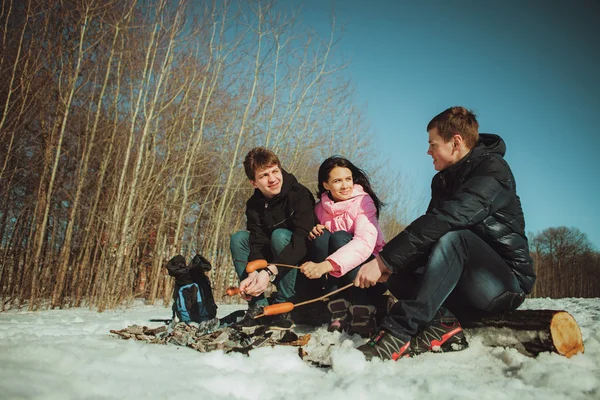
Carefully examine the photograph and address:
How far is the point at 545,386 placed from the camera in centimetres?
120

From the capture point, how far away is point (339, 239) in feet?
7.41

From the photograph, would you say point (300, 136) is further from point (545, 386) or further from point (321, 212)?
point (545, 386)

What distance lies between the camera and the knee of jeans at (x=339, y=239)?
7.39ft

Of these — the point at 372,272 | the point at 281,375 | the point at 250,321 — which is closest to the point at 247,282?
the point at 250,321

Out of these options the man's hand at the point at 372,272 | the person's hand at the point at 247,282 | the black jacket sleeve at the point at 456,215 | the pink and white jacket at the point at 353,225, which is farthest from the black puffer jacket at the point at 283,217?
the black jacket sleeve at the point at 456,215

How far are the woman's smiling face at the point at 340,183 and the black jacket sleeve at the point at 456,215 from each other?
0.75m

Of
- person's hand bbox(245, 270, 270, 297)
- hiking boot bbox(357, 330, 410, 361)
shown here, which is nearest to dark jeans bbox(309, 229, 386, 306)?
person's hand bbox(245, 270, 270, 297)

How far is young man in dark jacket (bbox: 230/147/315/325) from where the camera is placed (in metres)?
2.52

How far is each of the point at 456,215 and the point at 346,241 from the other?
0.74 m

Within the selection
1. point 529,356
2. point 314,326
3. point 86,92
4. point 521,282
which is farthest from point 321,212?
point 86,92

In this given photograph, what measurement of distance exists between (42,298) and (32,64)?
3014 mm

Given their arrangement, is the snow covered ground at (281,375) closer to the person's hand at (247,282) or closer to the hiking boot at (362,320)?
the hiking boot at (362,320)

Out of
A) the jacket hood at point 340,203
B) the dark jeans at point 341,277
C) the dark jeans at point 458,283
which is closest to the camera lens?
the dark jeans at point 458,283

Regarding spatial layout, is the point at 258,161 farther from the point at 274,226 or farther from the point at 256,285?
the point at 256,285
